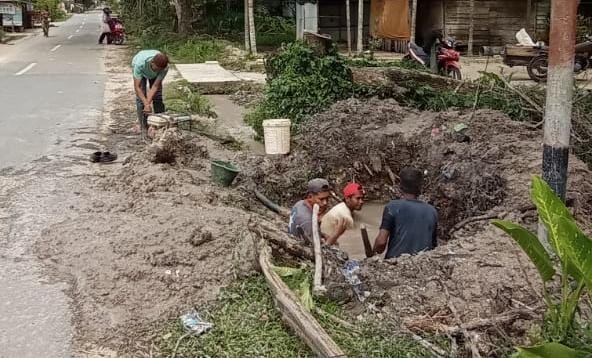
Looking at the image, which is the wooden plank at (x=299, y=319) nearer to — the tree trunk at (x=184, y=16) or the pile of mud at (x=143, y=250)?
the pile of mud at (x=143, y=250)

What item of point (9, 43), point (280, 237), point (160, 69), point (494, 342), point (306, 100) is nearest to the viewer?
point (494, 342)

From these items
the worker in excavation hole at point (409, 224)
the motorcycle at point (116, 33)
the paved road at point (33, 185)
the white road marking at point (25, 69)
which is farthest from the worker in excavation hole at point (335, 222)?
the motorcycle at point (116, 33)

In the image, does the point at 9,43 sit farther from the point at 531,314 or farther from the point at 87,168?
the point at 531,314

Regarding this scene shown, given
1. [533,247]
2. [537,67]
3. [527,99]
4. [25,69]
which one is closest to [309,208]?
[533,247]

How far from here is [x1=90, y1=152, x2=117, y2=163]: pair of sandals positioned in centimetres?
811

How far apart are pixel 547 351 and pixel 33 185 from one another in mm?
5861

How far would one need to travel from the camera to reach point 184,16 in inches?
Result: 1009

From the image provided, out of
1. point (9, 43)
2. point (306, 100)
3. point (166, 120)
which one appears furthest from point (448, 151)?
point (9, 43)

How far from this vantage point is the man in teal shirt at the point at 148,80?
8.91 metres

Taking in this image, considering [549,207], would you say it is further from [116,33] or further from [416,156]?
[116,33]

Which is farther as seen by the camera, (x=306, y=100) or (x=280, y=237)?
(x=306, y=100)

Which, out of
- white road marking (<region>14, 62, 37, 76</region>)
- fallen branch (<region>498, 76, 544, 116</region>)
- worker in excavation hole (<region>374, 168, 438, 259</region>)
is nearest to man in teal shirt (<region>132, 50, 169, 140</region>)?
fallen branch (<region>498, 76, 544, 116</region>)

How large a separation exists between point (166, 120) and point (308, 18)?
1653cm

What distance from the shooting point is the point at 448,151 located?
25.7ft
